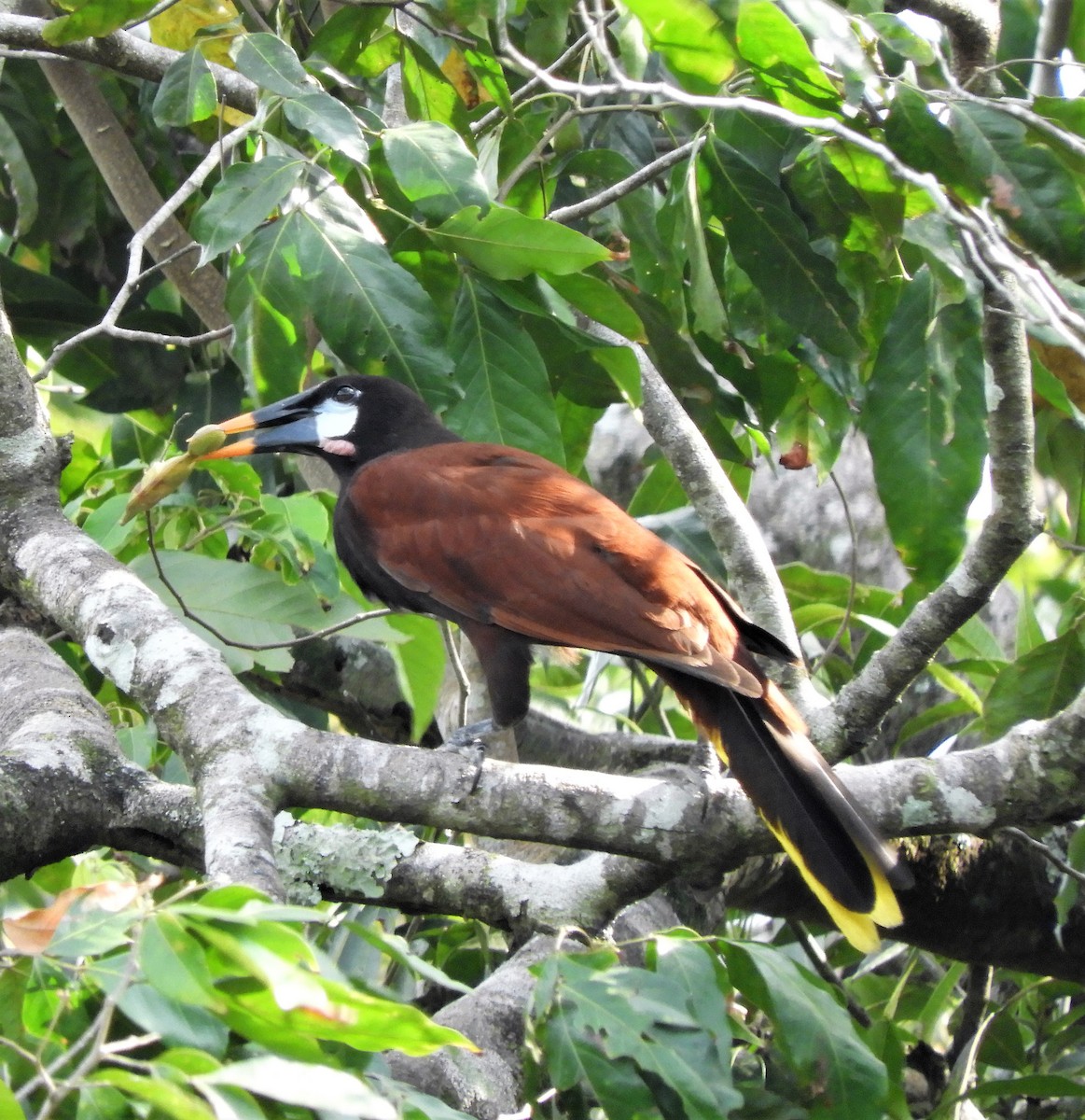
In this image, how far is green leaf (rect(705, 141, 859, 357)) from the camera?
2074 millimetres

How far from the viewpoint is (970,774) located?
1756 mm

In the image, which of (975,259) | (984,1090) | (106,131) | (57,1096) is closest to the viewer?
(57,1096)

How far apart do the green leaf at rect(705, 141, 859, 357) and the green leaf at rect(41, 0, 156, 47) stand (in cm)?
91

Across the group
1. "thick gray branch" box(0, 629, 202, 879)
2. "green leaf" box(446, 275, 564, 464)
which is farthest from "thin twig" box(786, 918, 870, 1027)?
"thick gray branch" box(0, 629, 202, 879)

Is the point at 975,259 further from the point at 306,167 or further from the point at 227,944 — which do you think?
the point at 227,944

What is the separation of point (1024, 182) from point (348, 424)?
5.46 feet

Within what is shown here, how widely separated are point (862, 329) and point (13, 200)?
96.5 inches

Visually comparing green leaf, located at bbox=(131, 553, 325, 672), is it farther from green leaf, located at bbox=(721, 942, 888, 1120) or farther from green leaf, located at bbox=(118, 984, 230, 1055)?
green leaf, located at bbox=(118, 984, 230, 1055)

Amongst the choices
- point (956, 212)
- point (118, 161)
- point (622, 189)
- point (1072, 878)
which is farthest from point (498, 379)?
point (118, 161)

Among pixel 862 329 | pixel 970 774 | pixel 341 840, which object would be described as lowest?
pixel 970 774

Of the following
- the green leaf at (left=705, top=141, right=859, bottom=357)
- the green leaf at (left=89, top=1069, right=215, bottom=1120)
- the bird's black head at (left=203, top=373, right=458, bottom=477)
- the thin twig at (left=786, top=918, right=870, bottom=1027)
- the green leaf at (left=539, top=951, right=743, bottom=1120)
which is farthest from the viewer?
the bird's black head at (left=203, top=373, right=458, bottom=477)

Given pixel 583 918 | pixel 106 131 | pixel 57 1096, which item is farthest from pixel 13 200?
pixel 57 1096

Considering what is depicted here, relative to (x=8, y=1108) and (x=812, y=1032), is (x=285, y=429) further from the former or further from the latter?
(x=8, y=1108)

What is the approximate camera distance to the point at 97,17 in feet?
6.42
